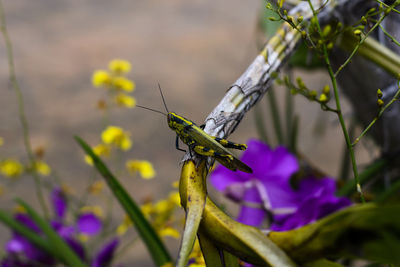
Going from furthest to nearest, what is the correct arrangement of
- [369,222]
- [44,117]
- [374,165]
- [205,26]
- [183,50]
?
[205,26], [183,50], [44,117], [374,165], [369,222]

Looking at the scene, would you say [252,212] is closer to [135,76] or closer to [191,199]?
[191,199]

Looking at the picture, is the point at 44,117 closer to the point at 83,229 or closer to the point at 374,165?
the point at 83,229

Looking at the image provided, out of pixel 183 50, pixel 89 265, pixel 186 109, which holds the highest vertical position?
pixel 183 50

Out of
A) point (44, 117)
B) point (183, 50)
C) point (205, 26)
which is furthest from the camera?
point (205, 26)

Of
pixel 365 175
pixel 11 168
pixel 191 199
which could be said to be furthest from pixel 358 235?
pixel 11 168

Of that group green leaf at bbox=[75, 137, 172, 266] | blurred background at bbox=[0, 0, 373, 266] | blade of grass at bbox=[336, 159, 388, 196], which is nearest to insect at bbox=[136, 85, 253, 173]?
green leaf at bbox=[75, 137, 172, 266]

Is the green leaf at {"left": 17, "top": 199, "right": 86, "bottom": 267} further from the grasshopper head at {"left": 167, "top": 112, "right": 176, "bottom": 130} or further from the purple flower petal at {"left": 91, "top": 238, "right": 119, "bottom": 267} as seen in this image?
the grasshopper head at {"left": 167, "top": 112, "right": 176, "bottom": 130}

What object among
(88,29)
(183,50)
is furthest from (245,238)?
(88,29)

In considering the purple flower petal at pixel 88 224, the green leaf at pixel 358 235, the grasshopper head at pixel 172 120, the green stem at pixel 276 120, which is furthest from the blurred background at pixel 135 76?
the green leaf at pixel 358 235
